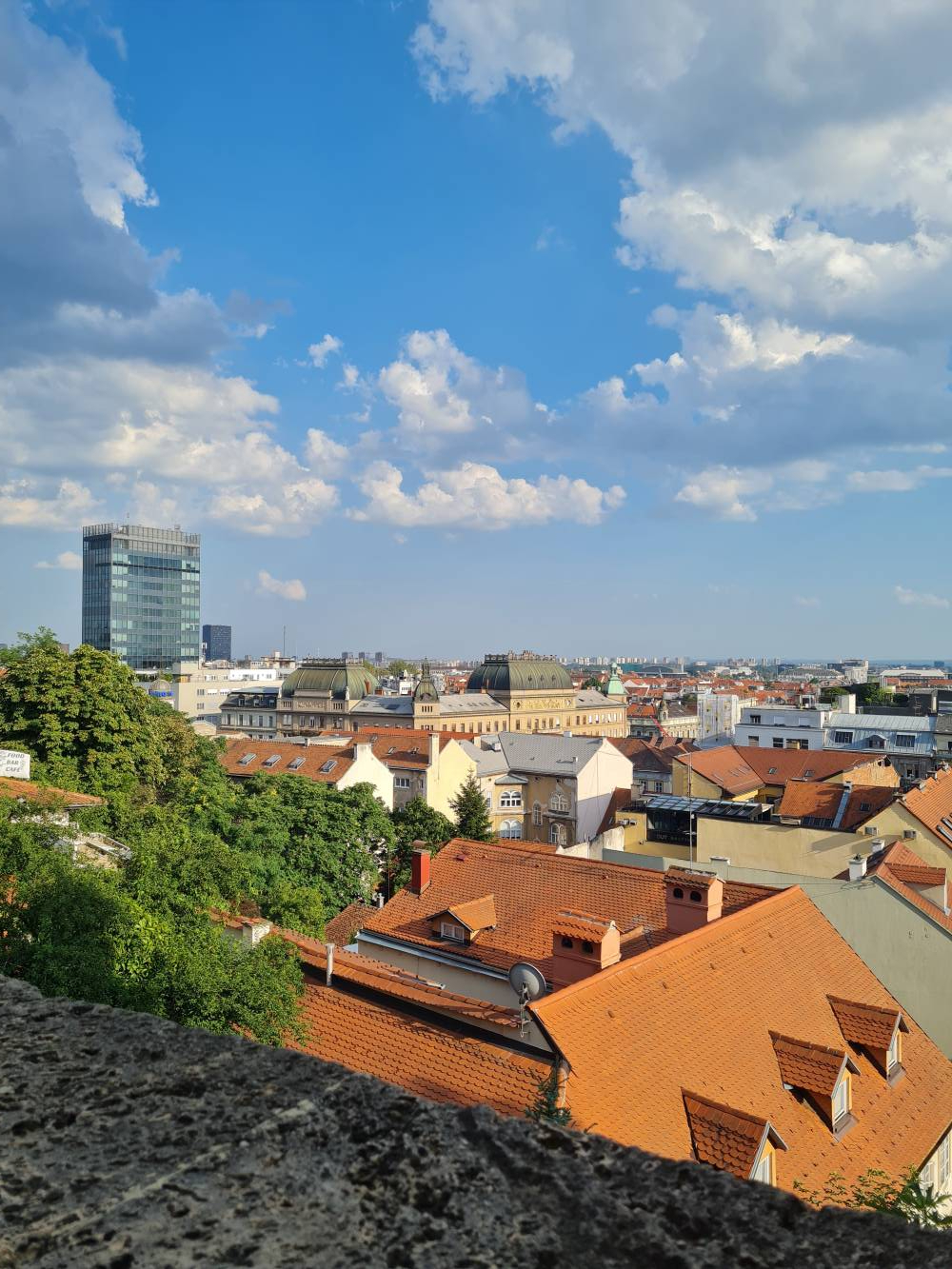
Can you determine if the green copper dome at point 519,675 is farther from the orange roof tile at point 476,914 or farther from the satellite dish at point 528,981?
the satellite dish at point 528,981

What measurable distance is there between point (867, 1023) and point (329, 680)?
318 feet

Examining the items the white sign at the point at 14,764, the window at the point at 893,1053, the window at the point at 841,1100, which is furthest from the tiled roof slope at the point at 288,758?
the window at the point at 841,1100

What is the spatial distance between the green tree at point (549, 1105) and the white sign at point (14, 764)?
2027 centimetres

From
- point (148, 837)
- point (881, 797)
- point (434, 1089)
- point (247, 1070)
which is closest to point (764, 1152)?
point (434, 1089)

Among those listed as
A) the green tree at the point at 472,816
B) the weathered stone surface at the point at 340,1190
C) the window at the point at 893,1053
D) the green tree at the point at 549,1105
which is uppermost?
the weathered stone surface at the point at 340,1190

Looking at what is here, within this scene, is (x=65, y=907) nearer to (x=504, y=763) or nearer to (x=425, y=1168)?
(x=425, y=1168)

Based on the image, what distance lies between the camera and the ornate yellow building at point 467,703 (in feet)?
351

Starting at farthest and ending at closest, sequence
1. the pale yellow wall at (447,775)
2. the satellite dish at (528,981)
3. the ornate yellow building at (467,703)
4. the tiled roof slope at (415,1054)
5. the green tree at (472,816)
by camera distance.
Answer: the ornate yellow building at (467,703) < the pale yellow wall at (447,775) < the green tree at (472,816) < the satellite dish at (528,981) < the tiled roof slope at (415,1054)

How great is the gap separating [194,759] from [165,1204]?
40.1m

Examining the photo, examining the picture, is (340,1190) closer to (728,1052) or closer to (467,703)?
(728,1052)

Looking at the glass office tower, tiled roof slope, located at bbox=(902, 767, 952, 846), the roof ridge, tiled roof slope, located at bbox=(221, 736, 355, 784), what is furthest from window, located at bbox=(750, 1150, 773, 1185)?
the glass office tower

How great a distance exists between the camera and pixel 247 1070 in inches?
121

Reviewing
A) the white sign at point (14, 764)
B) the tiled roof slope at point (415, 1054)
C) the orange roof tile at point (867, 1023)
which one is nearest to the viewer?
the tiled roof slope at point (415, 1054)

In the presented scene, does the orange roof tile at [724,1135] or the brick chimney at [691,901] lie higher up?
the brick chimney at [691,901]
